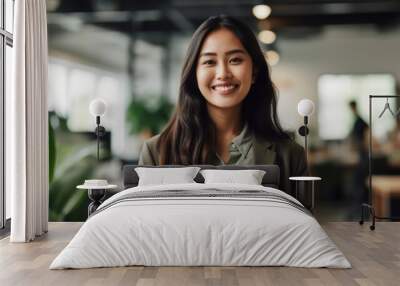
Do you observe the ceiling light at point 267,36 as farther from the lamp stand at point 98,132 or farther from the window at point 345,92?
the lamp stand at point 98,132

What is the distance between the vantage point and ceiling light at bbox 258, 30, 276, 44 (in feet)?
24.2

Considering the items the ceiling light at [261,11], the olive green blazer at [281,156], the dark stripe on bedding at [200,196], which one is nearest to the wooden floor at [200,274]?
the dark stripe on bedding at [200,196]

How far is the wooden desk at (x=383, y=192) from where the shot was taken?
291 inches

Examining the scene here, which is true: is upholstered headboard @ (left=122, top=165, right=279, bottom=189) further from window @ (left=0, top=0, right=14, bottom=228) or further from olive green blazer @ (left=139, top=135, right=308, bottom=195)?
window @ (left=0, top=0, right=14, bottom=228)

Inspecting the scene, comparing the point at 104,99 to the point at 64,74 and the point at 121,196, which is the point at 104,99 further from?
the point at 121,196

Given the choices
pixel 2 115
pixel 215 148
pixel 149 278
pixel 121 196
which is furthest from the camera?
pixel 215 148

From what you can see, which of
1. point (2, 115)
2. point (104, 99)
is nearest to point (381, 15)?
point (104, 99)

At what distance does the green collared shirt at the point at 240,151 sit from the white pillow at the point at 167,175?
0.40 m

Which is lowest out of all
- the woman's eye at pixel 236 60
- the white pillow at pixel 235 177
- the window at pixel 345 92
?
the white pillow at pixel 235 177

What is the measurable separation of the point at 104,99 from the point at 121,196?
7.70 feet

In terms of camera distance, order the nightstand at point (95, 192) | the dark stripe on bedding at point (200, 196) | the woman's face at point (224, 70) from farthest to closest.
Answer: the woman's face at point (224, 70) < the nightstand at point (95, 192) < the dark stripe on bedding at point (200, 196)

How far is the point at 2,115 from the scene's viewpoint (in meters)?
6.69

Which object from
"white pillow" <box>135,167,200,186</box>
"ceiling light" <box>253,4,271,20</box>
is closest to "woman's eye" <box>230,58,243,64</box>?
"ceiling light" <box>253,4,271,20</box>

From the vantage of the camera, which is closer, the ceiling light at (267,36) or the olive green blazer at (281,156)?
the olive green blazer at (281,156)
